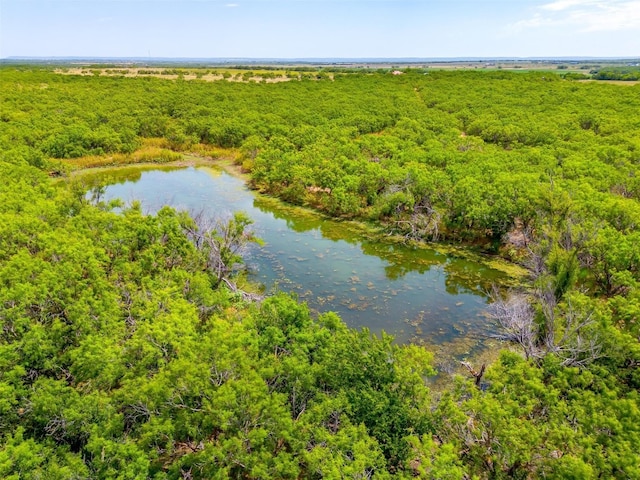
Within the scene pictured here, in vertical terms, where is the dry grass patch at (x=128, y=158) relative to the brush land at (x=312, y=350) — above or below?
below

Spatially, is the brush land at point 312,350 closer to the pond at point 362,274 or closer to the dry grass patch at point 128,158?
the pond at point 362,274

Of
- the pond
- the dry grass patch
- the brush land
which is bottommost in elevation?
the pond

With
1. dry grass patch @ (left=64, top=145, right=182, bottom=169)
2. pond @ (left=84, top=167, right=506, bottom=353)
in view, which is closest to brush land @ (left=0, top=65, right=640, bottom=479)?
pond @ (left=84, top=167, right=506, bottom=353)

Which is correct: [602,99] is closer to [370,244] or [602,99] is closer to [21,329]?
[370,244]

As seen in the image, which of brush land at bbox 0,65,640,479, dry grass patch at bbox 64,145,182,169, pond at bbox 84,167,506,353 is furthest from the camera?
dry grass patch at bbox 64,145,182,169

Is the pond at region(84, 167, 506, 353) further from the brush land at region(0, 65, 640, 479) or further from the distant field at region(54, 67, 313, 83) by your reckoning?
the distant field at region(54, 67, 313, 83)

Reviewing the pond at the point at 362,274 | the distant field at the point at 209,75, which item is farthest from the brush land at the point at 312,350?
the distant field at the point at 209,75

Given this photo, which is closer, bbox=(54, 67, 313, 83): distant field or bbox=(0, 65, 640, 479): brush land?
bbox=(0, 65, 640, 479): brush land

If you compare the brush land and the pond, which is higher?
the brush land

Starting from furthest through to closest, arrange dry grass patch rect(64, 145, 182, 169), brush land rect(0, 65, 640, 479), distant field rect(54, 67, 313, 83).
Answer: distant field rect(54, 67, 313, 83) < dry grass patch rect(64, 145, 182, 169) < brush land rect(0, 65, 640, 479)

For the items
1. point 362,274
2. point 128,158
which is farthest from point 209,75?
point 362,274
